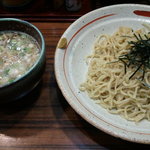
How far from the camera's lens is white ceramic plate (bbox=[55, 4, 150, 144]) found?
1425 millimetres

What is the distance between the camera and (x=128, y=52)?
1925mm

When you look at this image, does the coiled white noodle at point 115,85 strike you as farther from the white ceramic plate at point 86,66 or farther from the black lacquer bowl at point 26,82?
the black lacquer bowl at point 26,82

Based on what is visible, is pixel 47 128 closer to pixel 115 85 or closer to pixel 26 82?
pixel 26 82

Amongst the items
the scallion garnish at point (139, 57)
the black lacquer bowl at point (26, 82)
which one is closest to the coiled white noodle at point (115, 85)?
the scallion garnish at point (139, 57)

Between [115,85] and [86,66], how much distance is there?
1.15 feet

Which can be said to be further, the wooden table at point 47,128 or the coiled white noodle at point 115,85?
the coiled white noodle at point 115,85

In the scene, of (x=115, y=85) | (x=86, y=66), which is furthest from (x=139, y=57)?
(x=86, y=66)

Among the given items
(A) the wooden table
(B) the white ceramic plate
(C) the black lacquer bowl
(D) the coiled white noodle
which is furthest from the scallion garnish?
(C) the black lacquer bowl

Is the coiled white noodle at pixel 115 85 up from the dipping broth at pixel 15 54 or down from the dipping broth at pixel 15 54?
down

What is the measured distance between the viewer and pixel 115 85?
1820 millimetres

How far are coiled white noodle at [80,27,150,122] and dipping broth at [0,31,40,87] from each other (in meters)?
0.49

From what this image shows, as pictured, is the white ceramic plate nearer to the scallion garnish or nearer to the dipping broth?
the dipping broth

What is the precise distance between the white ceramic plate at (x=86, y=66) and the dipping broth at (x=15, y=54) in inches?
8.5

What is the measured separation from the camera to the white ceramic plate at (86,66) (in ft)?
4.67
